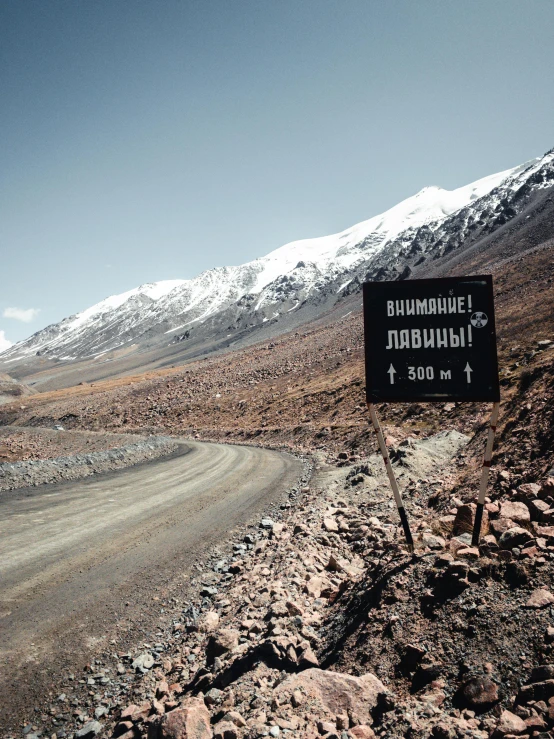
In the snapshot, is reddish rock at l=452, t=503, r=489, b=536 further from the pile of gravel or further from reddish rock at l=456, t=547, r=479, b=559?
the pile of gravel

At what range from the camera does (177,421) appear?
157 ft

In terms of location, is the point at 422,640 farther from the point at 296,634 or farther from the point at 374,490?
the point at 374,490

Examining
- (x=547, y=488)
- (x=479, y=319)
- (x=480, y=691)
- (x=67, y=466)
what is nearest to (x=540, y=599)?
(x=480, y=691)

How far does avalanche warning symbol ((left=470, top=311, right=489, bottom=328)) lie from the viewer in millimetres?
6074

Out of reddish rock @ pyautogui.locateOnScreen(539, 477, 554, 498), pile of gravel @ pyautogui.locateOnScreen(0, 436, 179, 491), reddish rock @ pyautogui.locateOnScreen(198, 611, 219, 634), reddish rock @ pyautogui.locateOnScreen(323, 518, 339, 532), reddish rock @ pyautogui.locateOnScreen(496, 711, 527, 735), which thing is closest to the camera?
reddish rock @ pyautogui.locateOnScreen(496, 711, 527, 735)

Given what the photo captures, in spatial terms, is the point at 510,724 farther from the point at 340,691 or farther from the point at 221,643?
the point at 221,643

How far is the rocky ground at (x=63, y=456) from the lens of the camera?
18.7 meters

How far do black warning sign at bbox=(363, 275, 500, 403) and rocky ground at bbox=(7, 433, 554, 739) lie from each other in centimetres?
188

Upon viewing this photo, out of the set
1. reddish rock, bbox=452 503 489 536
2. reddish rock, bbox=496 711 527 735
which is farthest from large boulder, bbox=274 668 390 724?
reddish rock, bbox=452 503 489 536

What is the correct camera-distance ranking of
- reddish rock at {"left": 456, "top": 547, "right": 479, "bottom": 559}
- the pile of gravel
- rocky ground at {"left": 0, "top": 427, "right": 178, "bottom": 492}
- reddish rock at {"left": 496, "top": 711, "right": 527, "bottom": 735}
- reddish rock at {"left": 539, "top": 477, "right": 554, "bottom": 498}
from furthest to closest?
rocky ground at {"left": 0, "top": 427, "right": 178, "bottom": 492} → the pile of gravel → reddish rock at {"left": 539, "top": 477, "right": 554, "bottom": 498} → reddish rock at {"left": 456, "top": 547, "right": 479, "bottom": 559} → reddish rock at {"left": 496, "top": 711, "right": 527, "bottom": 735}

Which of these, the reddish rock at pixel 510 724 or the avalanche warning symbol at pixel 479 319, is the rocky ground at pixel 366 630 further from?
the avalanche warning symbol at pixel 479 319

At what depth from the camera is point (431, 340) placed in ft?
20.4

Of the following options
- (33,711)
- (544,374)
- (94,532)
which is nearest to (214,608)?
(33,711)

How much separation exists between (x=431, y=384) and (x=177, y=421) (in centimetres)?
4427
